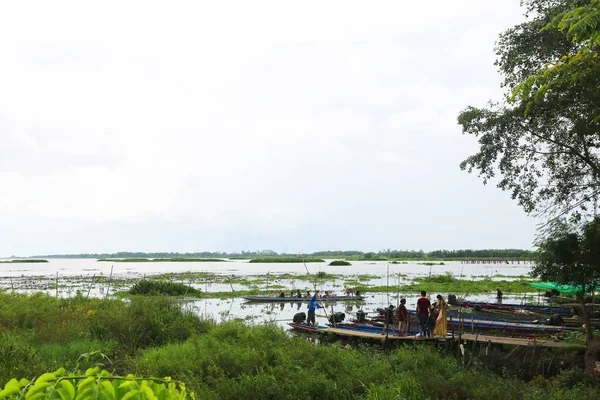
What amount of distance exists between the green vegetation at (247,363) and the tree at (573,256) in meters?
2.29

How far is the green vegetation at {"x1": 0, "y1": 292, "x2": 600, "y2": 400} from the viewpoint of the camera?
771 cm

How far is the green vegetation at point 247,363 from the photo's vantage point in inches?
304

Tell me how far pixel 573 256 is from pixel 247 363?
10.4 metres

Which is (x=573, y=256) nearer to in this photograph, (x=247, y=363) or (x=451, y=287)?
(x=247, y=363)

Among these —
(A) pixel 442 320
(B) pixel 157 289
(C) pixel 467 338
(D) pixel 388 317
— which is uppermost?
(A) pixel 442 320

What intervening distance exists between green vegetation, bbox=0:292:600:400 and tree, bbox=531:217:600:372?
7.51ft

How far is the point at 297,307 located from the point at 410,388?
24.6 m

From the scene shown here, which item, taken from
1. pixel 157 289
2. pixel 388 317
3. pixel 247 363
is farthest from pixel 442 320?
pixel 157 289

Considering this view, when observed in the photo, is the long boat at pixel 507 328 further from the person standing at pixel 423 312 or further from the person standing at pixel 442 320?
the person standing at pixel 423 312

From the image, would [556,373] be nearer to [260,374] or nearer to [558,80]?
[260,374]

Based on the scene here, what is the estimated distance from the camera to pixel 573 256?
13461 millimetres

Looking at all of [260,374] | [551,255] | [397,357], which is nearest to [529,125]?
[551,255]

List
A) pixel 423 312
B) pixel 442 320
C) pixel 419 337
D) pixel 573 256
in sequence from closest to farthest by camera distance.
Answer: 1. pixel 573 256
2. pixel 442 320
3. pixel 419 337
4. pixel 423 312

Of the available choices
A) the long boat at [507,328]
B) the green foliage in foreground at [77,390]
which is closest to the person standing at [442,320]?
the long boat at [507,328]
